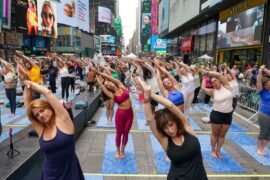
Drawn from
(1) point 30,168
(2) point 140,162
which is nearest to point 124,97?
(2) point 140,162

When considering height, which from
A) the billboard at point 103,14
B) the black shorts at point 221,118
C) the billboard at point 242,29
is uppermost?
the billboard at point 103,14

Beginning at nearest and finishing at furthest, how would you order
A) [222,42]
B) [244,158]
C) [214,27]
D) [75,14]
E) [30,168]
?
1. [30,168]
2. [244,158]
3. [222,42]
4. [214,27]
5. [75,14]

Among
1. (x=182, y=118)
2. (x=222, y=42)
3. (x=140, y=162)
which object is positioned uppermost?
(x=222, y=42)

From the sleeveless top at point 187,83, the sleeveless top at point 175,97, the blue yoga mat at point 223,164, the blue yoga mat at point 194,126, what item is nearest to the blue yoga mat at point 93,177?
the sleeveless top at point 175,97

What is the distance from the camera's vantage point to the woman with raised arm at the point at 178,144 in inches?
109

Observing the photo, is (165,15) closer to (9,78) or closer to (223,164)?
(9,78)

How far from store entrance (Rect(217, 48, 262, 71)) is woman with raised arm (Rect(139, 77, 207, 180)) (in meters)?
17.7

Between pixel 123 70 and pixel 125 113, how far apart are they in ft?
33.3

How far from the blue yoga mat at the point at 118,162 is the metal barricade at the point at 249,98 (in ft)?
21.3

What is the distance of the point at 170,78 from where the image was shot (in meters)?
5.87

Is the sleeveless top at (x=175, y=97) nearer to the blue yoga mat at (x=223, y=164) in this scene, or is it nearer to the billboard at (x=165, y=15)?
the blue yoga mat at (x=223, y=164)

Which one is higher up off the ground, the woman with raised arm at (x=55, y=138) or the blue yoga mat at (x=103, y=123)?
the woman with raised arm at (x=55, y=138)

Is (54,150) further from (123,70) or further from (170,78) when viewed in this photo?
(123,70)

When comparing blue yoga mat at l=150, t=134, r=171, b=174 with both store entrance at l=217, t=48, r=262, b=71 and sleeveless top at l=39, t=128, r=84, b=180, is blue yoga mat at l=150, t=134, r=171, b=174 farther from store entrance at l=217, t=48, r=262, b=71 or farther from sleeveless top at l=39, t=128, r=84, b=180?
store entrance at l=217, t=48, r=262, b=71
